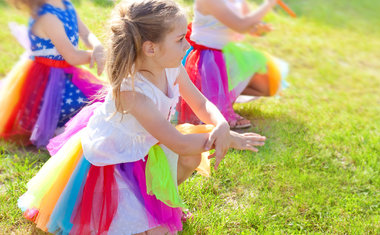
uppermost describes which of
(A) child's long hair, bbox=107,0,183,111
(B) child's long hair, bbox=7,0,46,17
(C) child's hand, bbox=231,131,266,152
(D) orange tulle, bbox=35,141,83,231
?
(A) child's long hair, bbox=107,0,183,111

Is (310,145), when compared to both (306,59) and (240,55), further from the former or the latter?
(306,59)

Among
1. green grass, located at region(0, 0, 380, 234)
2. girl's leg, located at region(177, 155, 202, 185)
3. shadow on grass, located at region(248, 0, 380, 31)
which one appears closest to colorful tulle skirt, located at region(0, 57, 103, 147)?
green grass, located at region(0, 0, 380, 234)

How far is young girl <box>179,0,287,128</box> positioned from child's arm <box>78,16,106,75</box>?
1.76ft

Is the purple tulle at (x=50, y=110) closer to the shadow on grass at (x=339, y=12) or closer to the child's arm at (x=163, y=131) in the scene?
the child's arm at (x=163, y=131)

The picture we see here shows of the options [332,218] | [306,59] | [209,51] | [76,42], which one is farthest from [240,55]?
[306,59]

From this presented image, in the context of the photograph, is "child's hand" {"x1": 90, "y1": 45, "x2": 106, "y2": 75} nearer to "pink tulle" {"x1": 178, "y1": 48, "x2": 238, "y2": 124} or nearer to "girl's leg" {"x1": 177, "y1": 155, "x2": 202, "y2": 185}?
"pink tulle" {"x1": 178, "y1": 48, "x2": 238, "y2": 124}

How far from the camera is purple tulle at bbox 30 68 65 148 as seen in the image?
2547mm

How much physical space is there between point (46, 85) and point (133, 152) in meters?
1.12

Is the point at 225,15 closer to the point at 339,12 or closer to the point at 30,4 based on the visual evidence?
the point at 30,4

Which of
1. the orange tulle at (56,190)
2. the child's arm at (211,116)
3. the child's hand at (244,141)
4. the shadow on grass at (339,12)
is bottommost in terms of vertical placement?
the shadow on grass at (339,12)

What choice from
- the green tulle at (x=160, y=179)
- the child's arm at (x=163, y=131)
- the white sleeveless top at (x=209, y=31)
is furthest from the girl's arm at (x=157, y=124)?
the white sleeveless top at (x=209, y=31)

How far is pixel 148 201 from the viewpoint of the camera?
6.03 feet

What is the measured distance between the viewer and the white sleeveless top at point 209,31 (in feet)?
9.18

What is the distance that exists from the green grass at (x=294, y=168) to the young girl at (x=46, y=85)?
0.15 metres
